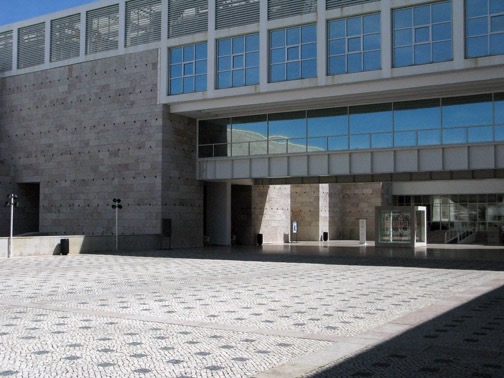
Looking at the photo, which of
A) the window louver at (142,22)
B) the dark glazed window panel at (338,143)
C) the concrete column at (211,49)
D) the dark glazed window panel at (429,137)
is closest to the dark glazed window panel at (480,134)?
the dark glazed window panel at (429,137)

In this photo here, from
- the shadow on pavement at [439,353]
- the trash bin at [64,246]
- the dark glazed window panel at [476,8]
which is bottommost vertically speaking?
the shadow on pavement at [439,353]

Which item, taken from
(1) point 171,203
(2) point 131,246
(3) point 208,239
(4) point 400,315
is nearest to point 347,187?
(3) point 208,239

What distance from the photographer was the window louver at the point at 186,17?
125ft

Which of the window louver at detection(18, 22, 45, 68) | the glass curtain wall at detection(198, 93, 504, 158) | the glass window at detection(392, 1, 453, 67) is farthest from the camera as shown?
the window louver at detection(18, 22, 45, 68)

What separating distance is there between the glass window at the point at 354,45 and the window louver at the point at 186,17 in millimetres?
8537

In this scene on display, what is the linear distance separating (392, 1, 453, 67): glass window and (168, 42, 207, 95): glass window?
39.2ft

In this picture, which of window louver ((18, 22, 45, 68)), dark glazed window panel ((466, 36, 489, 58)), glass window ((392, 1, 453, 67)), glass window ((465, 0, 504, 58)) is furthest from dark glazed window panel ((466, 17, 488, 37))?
window louver ((18, 22, 45, 68))

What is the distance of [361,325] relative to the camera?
34.2 ft

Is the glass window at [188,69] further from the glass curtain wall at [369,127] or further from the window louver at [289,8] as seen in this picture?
the window louver at [289,8]

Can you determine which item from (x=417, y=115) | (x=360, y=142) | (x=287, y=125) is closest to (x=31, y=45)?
(x=287, y=125)

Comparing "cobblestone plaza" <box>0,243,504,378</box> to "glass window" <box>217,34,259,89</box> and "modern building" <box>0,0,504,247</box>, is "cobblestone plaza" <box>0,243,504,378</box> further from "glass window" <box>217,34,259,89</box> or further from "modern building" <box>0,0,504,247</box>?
"glass window" <box>217,34,259,89</box>

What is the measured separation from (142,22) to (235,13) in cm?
699

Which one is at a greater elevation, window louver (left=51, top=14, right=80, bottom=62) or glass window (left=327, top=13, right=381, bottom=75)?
window louver (left=51, top=14, right=80, bottom=62)

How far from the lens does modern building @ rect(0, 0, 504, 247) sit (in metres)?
32.0
